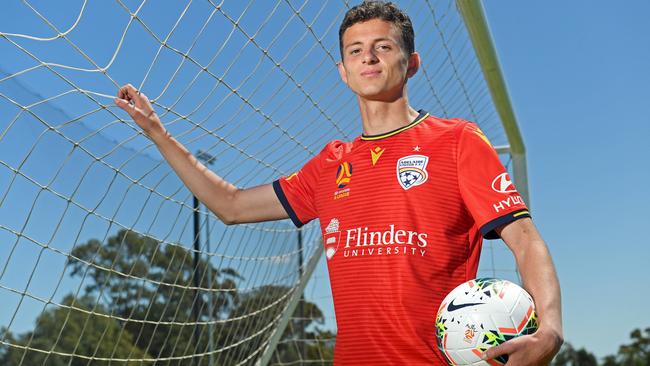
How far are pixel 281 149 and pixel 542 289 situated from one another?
2.83 m

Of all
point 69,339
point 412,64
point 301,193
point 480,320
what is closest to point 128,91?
point 301,193

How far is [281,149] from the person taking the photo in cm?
468

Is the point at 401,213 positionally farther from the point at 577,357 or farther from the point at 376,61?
the point at 577,357

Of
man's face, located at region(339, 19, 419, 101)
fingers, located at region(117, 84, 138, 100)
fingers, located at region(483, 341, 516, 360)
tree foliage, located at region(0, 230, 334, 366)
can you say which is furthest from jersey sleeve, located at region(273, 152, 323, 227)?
tree foliage, located at region(0, 230, 334, 366)

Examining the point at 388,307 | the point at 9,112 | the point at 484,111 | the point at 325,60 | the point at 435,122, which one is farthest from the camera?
the point at 9,112

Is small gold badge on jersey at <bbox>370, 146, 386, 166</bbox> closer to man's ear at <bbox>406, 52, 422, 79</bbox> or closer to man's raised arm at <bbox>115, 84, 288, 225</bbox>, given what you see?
man's ear at <bbox>406, 52, 422, 79</bbox>

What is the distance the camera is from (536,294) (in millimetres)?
2004

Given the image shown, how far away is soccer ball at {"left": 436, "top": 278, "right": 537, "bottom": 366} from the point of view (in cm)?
196

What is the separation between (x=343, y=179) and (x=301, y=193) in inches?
10.1

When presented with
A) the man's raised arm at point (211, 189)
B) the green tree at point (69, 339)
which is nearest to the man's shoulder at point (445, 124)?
the man's raised arm at point (211, 189)

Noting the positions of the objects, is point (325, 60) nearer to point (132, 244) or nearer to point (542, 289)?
point (542, 289)

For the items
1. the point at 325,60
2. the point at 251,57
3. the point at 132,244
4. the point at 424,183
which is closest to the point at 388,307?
the point at 424,183

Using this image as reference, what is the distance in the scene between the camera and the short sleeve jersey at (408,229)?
2.12m

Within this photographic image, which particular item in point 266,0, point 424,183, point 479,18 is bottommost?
point 424,183
